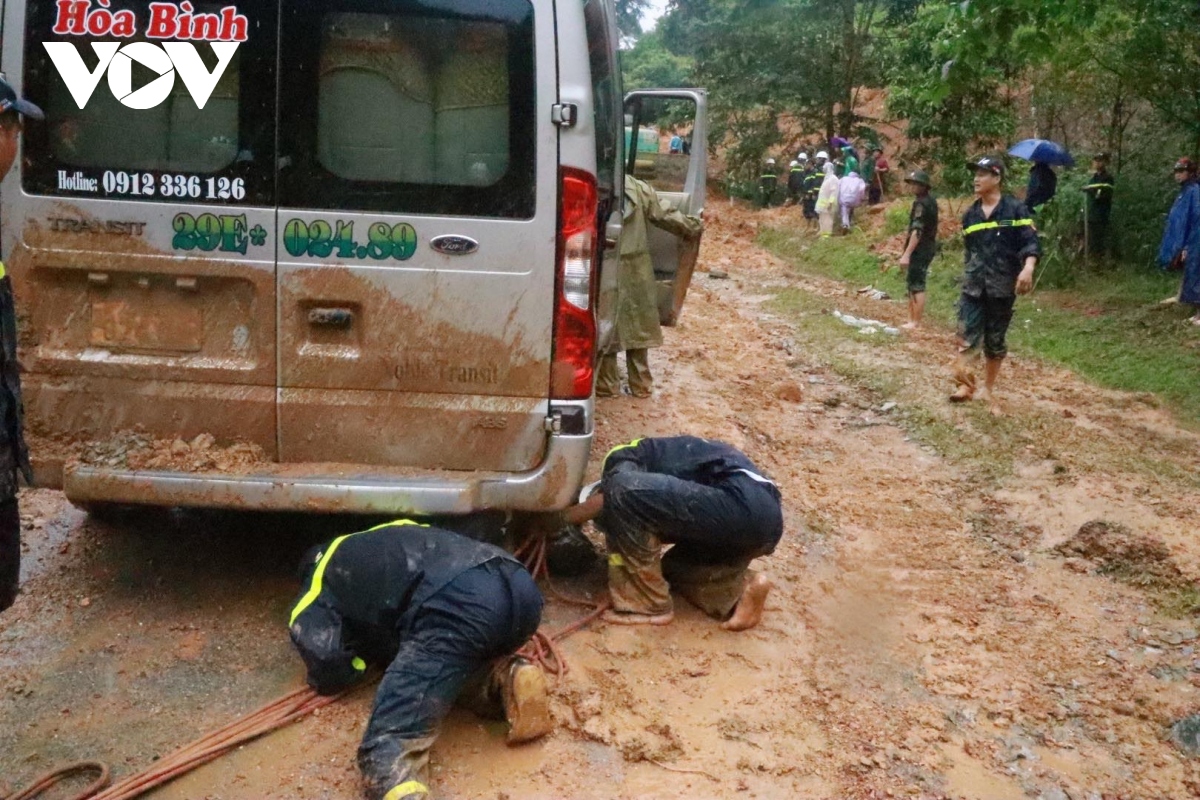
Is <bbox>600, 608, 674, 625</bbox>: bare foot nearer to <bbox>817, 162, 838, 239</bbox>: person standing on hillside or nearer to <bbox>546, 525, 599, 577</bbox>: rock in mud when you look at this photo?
<bbox>546, 525, 599, 577</bbox>: rock in mud

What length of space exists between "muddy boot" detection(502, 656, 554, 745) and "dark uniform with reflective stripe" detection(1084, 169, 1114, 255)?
12146mm

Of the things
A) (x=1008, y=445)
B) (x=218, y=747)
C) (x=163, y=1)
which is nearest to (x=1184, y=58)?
(x=1008, y=445)

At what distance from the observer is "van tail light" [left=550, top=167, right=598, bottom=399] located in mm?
3727

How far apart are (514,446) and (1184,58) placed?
1129 centimetres

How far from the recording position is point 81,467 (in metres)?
3.74

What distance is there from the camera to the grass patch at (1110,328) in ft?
30.7

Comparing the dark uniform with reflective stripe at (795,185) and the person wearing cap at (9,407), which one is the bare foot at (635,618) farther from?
the dark uniform with reflective stripe at (795,185)

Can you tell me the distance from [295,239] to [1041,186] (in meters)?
12.4

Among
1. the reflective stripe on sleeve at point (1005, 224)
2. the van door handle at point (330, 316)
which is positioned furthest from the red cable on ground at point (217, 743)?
the reflective stripe on sleeve at point (1005, 224)

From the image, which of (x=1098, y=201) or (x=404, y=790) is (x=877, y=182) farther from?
(x=404, y=790)

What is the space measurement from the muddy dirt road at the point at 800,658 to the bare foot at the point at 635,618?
2.1 inches

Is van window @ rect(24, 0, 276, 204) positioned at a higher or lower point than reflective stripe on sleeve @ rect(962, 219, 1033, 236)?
higher

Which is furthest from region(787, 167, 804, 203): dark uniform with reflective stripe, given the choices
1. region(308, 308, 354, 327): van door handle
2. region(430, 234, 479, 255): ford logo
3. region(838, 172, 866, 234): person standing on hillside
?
region(308, 308, 354, 327): van door handle

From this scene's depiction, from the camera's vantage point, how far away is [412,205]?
3727 mm
